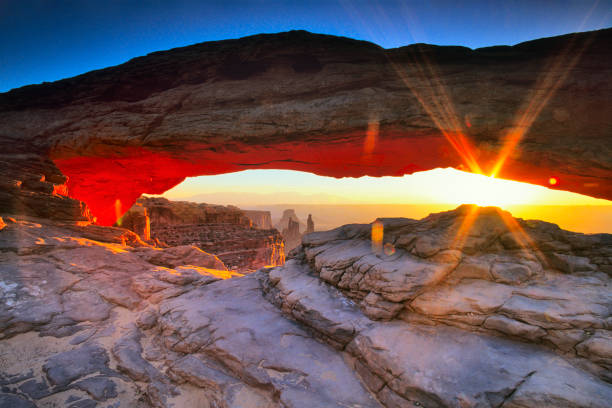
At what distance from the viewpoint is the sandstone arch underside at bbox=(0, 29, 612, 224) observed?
5.70 m

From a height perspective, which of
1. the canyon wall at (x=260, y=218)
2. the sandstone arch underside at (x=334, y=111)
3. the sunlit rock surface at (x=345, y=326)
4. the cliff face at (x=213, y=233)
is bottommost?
the canyon wall at (x=260, y=218)

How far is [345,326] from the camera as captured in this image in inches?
152

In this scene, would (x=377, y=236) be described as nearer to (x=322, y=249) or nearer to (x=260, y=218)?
(x=322, y=249)

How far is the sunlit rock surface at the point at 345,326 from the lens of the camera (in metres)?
2.92

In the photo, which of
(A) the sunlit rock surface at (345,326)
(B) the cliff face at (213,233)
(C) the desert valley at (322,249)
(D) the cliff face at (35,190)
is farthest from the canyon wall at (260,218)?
(A) the sunlit rock surface at (345,326)

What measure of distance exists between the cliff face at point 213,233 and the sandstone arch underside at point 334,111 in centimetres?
894

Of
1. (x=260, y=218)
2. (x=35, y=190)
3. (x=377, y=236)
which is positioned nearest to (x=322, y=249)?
(x=377, y=236)

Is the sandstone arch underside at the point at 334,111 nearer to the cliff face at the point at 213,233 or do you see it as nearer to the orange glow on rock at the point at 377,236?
the orange glow on rock at the point at 377,236

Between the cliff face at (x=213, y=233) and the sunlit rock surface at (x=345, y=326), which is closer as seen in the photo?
the sunlit rock surface at (x=345, y=326)

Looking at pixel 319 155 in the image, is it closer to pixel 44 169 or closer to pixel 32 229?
pixel 32 229

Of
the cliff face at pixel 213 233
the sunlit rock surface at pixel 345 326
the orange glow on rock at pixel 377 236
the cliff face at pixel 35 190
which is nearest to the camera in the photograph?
the sunlit rock surface at pixel 345 326

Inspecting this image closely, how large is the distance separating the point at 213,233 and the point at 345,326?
17.3 m

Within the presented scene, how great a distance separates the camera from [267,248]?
67.7 ft

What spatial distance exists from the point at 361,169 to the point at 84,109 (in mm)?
9249
